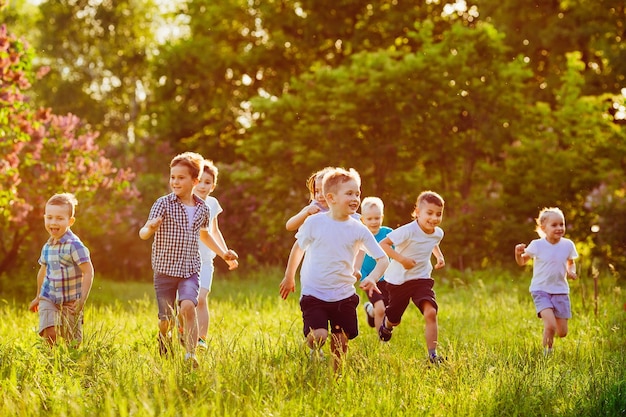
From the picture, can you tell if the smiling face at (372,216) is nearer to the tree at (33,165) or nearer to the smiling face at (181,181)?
the smiling face at (181,181)

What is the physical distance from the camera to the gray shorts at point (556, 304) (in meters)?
7.76

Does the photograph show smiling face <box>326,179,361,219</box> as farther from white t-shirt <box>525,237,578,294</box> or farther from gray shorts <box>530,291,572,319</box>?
gray shorts <box>530,291,572,319</box>

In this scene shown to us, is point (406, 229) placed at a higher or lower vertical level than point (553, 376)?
higher

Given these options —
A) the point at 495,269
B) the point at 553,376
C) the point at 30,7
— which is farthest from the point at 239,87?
the point at 30,7

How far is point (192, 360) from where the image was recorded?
5535 mm

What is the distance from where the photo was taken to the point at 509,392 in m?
5.29

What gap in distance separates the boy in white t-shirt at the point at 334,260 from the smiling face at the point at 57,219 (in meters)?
1.92

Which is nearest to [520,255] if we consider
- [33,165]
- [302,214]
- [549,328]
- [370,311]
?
[549,328]

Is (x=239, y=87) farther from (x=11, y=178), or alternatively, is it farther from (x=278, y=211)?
(x=11, y=178)

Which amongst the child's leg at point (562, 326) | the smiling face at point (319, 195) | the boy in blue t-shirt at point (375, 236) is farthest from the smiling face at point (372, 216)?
the child's leg at point (562, 326)

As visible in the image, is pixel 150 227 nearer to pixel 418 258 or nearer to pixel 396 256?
pixel 396 256

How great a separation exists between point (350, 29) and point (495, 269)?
9.63m

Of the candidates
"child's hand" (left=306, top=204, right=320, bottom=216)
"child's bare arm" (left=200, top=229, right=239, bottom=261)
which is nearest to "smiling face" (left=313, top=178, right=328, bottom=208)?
"child's hand" (left=306, top=204, right=320, bottom=216)

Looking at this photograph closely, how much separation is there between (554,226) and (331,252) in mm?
2730
